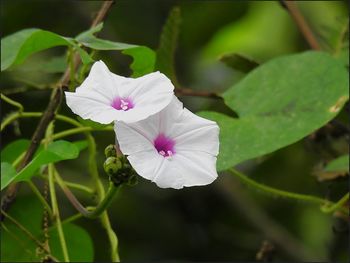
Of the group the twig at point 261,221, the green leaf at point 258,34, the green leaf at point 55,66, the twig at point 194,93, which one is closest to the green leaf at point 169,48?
the twig at point 194,93

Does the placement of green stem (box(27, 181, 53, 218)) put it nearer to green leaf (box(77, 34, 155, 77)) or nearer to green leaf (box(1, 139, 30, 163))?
green leaf (box(1, 139, 30, 163))

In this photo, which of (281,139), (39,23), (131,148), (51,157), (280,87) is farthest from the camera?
(39,23)

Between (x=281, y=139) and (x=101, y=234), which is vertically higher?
(x=281, y=139)

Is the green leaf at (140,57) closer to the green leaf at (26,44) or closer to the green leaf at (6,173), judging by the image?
the green leaf at (26,44)

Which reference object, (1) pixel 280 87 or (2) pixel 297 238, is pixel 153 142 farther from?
(2) pixel 297 238

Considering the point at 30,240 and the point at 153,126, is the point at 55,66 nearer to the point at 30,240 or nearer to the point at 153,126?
the point at 30,240

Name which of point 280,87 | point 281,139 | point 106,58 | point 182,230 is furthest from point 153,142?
point 182,230

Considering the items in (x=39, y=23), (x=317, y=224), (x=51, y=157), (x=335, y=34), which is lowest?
(x=317, y=224)
